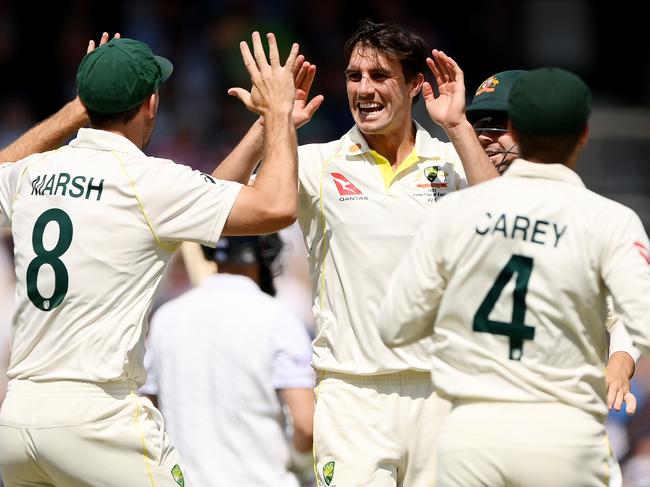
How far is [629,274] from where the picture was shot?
4070 mm

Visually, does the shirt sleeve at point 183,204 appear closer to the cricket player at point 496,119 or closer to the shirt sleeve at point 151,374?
the cricket player at point 496,119

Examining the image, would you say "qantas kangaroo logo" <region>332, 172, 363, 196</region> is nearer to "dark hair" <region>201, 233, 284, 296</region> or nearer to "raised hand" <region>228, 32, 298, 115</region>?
"raised hand" <region>228, 32, 298, 115</region>

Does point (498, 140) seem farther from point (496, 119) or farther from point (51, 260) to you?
point (51, 260)

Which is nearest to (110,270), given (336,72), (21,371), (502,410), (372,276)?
(21,371)

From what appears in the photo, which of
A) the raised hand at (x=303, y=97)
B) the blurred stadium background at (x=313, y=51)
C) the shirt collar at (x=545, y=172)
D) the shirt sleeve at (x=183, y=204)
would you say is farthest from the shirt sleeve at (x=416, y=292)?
the blurred stadium background at (x=313, y=51)

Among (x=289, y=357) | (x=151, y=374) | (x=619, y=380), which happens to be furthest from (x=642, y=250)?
(x=151, y=374)

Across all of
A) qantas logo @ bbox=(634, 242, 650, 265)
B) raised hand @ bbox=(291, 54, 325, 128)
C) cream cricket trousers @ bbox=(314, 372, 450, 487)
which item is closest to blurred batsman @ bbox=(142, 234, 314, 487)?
cream cricket trousers @ bbox=(314, 372, 450, 487)

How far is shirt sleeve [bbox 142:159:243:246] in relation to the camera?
185 inches

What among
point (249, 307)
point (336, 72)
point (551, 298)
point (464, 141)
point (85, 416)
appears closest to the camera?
point (551, 298)

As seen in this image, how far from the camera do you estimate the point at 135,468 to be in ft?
15.1

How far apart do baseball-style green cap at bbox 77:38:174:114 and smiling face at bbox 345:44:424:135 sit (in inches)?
41.9

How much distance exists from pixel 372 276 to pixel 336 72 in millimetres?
7690

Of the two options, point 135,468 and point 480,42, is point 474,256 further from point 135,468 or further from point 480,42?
point 480,42

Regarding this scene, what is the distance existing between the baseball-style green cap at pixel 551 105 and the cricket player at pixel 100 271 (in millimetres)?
985
